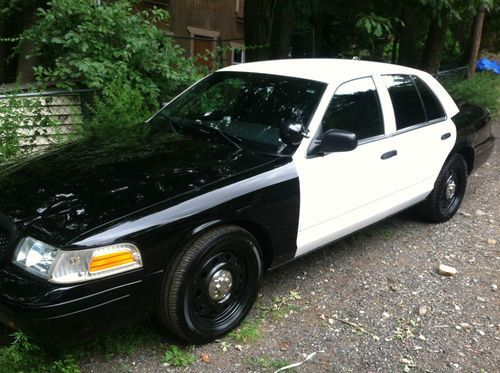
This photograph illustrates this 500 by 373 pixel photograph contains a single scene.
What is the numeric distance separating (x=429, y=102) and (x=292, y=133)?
2.03m

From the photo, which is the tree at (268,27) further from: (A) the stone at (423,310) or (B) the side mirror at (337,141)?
(A) the stone at (423,310)

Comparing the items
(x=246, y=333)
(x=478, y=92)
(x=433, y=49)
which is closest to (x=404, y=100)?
(x=246, y=333)

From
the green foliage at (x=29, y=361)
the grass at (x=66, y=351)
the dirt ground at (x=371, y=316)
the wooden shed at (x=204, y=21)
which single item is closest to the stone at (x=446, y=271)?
the dirt ground at (x=371, y=316)

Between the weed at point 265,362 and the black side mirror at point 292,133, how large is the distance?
1.39m

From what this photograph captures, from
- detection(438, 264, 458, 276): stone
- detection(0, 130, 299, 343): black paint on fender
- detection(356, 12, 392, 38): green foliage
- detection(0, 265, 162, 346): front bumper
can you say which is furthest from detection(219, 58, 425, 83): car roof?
detection(356, 12, 392, 38): green foliage

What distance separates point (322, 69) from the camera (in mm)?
4066

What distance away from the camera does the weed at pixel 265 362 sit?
119 inches

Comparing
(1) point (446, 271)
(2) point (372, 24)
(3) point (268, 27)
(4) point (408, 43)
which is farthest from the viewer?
(4) point (408, 43)

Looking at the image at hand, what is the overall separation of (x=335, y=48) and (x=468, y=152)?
32.6ft

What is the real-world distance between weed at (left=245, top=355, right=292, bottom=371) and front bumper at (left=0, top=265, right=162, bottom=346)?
840 mm

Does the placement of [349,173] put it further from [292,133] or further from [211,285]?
[211,285]

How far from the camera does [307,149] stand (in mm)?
3484

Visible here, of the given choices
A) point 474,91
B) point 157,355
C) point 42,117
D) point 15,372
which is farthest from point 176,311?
point 474,91

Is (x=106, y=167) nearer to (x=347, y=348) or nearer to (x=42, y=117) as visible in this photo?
(x=347, y=348)
